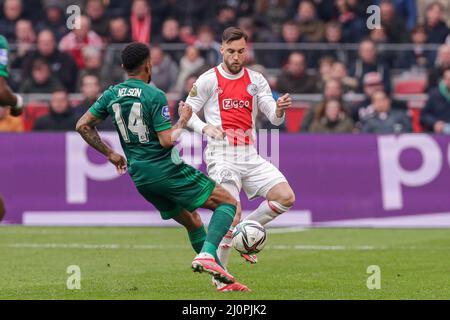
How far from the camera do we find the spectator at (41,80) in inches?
824

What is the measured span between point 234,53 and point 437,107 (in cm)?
896

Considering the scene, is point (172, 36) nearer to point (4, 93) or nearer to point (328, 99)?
point (328, 99)

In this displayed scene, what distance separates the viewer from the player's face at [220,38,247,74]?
38.0ft

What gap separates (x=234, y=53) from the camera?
11.7m

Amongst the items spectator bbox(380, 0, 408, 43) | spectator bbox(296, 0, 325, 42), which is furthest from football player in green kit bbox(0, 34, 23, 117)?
spectator bbox(380, 0, 408, 43)

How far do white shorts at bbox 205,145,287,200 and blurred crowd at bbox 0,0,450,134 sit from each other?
7.06 m

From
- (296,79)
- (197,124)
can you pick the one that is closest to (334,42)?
(296,79)

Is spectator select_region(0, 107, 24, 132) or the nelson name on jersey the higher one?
the nelson name on jersey

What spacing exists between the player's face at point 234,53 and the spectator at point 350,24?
438 inches

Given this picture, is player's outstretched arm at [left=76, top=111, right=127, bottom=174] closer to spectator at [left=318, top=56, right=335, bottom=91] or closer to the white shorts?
the white shorts

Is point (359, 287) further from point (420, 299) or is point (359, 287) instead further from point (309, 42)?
point (309, 42)

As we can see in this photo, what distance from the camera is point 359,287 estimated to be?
1089cm

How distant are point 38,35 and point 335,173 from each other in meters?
7.26

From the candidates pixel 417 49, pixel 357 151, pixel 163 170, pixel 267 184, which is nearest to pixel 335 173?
pixel 357 151
